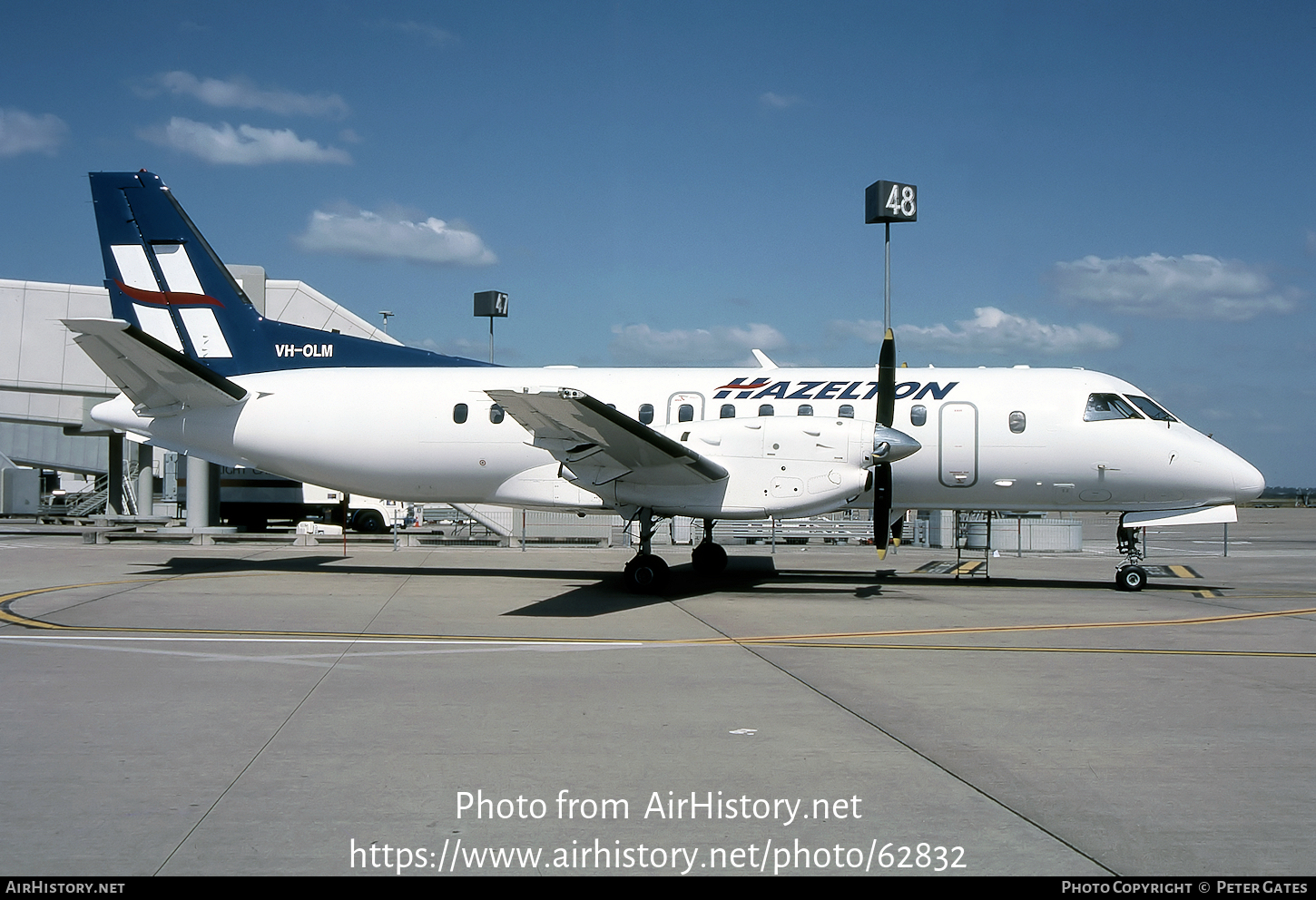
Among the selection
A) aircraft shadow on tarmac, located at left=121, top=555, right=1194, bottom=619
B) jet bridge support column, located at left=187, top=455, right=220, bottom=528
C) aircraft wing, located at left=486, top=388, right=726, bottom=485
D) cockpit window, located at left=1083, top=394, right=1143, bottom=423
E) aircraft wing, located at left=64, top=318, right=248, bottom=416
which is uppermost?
aircraft wing, located at left=64, top=318, right=248, bottom=416

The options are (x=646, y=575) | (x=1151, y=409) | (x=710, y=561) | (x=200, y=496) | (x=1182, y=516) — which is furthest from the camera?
(x=200, y=496)

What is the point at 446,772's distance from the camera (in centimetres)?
534

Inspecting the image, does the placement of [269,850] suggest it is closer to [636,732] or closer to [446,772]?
[446,772]

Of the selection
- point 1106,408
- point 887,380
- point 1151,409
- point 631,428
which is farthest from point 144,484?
point 1151,409

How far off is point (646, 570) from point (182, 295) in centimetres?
1040

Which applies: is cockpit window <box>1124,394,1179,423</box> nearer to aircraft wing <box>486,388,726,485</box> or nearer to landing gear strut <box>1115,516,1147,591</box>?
landing gear strut <box>1115,516,1147,591</box>

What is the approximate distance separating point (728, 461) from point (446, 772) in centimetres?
948

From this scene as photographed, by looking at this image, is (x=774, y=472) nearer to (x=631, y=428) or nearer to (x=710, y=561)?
(x=631, y=428)

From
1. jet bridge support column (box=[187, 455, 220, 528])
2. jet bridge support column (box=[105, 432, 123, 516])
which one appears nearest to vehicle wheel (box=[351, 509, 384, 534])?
jet bridge support column (box=[105, 432, 123, 516])

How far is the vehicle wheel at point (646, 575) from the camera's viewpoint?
14.5 meters

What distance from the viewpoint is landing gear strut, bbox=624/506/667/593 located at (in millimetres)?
14492

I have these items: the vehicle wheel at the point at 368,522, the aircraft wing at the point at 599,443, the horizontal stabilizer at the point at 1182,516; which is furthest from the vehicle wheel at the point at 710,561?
the vehicle wheel at the point at 368,522

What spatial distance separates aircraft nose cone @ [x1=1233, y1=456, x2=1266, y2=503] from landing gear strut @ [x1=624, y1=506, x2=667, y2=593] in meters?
9.07

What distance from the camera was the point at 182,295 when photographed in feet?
58.3
